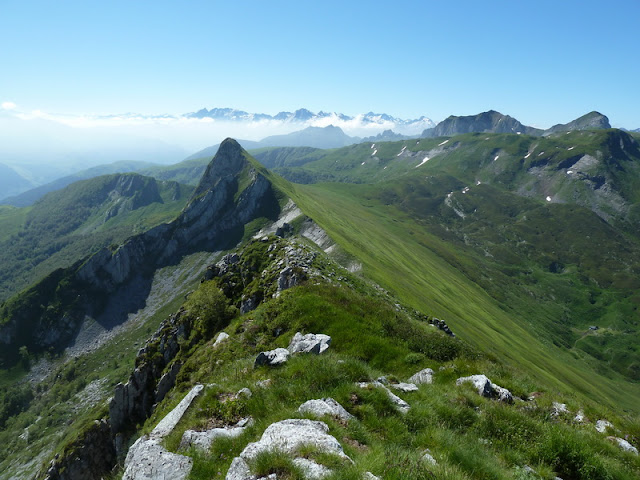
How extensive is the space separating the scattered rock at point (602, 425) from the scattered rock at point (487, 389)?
3.68m

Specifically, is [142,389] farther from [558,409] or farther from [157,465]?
[558,409]

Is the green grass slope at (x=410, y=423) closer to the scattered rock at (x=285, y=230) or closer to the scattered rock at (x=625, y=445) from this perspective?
the scattered rock at (x=625, y=445)

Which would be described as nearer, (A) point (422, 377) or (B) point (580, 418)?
(B) point (580, 418)

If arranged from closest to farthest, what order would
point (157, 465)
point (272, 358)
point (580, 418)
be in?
point (157, 465)
point (580, 418)
point (272, 358)

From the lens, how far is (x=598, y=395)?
12169 cm

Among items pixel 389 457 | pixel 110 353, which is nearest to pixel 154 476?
pixel 389 457

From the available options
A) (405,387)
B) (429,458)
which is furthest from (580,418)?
(429,458)

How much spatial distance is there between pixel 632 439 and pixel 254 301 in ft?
117

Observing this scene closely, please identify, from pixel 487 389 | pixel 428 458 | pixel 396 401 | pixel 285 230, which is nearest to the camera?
pixel 428 458

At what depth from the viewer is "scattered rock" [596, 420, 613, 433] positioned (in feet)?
46.9

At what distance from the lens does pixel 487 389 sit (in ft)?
48.7

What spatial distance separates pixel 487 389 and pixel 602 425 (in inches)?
214

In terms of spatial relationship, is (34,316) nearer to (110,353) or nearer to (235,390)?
(110,353)

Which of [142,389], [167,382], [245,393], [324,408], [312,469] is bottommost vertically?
[142,389]
